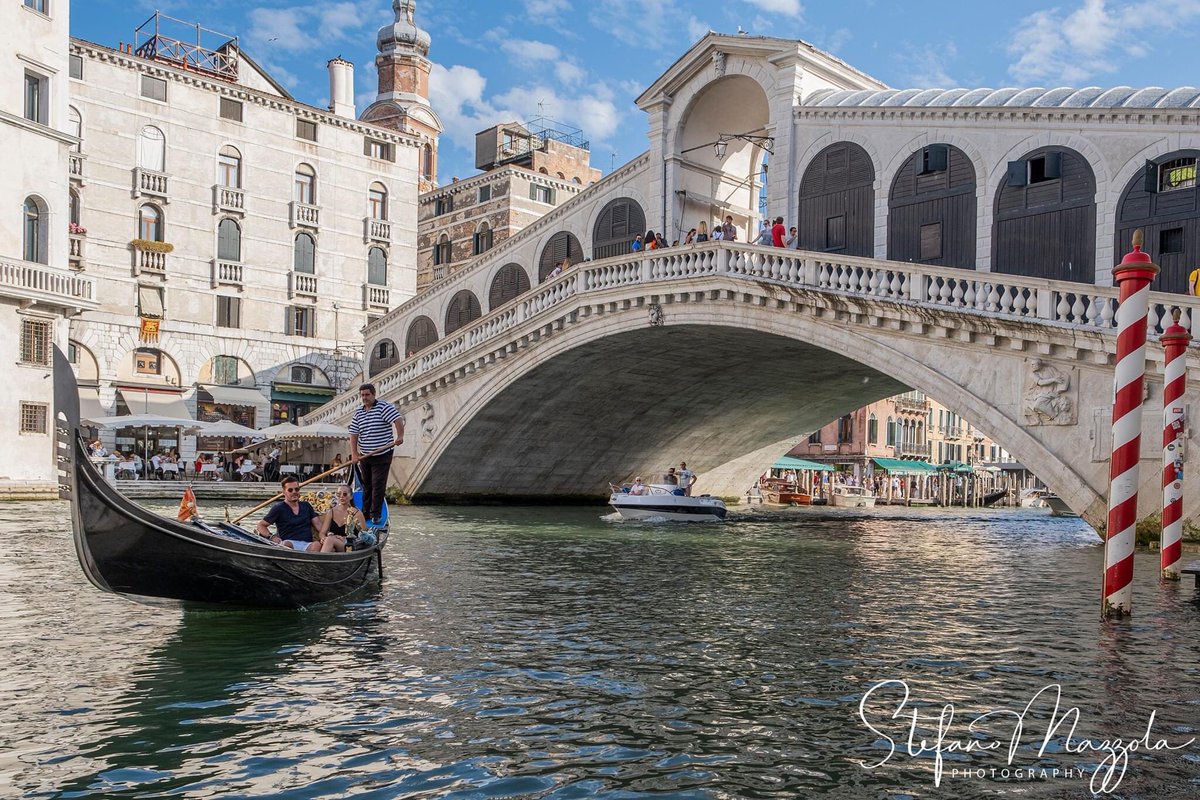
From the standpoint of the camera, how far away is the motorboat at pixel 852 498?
4138 cm

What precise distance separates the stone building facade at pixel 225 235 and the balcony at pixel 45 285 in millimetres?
7310

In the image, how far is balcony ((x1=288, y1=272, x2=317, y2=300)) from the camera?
117ft

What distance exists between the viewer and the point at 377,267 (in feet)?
125

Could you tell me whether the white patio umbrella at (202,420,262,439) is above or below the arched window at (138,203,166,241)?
below

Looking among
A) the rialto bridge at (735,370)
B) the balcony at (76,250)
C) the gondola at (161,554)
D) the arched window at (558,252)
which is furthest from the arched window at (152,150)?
the gondola at (161,554)

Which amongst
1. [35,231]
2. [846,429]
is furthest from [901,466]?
[35,231]

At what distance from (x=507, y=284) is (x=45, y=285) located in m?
11.1

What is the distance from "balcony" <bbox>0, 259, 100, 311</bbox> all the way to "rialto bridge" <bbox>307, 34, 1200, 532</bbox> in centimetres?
664

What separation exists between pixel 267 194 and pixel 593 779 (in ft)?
108

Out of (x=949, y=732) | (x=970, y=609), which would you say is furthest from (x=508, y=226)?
(x=949, y=732)

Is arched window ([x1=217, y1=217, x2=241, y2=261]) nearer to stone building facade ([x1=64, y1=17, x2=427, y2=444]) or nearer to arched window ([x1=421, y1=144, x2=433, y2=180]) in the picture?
stone building facade ([x1=64, y1=17, x2=427, y2=444])

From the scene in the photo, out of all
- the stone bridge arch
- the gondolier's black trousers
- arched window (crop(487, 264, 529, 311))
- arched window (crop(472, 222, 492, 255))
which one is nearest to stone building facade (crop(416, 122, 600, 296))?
arched window (crop(472, 222, 492, 255))

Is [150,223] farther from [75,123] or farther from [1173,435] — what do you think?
[1173,435]

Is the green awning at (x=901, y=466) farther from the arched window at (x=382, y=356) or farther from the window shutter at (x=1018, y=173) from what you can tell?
the window shutter at (x=1018, y=173)
